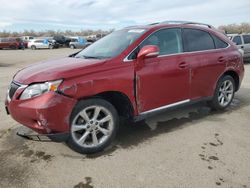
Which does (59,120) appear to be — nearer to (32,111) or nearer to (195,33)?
(32,111)

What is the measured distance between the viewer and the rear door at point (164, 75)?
412cm

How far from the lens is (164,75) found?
4328 millimetres

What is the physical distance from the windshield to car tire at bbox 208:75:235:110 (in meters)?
2.05

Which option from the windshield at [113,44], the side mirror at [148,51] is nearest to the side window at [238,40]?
the windshield at [113,44]

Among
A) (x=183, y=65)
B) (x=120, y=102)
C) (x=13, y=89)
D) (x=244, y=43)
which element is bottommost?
(x=120, y=102)

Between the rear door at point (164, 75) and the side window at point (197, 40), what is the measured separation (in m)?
0.16

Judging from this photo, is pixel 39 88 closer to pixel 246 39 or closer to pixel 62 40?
pixel 246 39

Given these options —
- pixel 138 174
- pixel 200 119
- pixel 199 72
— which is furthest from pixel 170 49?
pixel 138 174

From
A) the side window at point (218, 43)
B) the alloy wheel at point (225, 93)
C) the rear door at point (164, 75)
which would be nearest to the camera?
the rear door at point (164, 75)

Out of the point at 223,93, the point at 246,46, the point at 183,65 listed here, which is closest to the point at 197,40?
the point at 183,65

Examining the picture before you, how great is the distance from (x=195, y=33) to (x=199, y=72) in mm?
730

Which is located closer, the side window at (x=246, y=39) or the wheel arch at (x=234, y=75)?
the wheel arch at (x=234, y=75)

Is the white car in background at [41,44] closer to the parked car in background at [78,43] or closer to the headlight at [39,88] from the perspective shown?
the parked car in background at [78,43]

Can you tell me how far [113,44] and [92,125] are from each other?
1434mm
